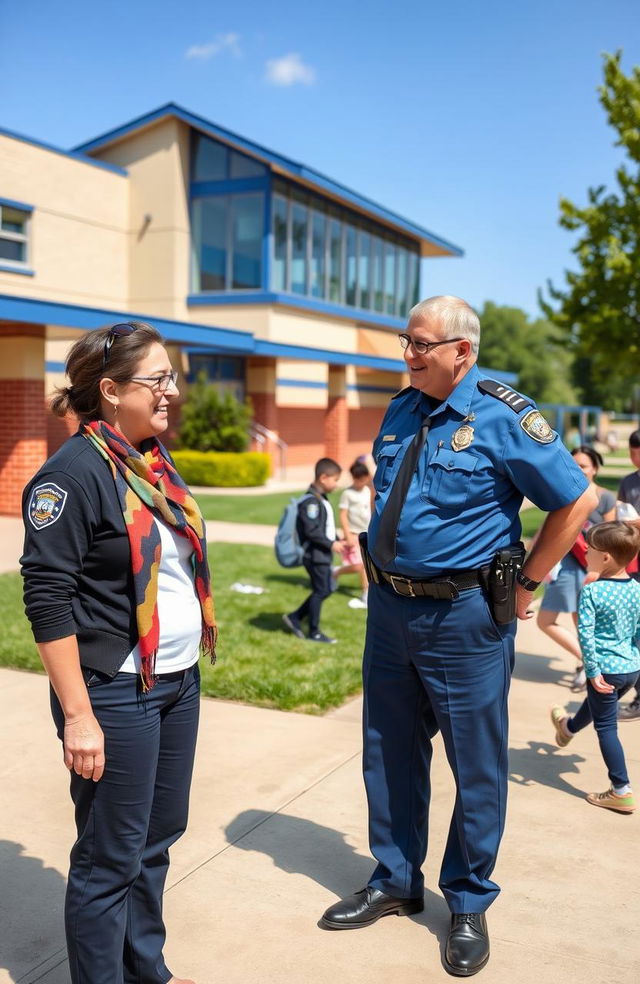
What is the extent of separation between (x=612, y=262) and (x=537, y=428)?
66.8 feet

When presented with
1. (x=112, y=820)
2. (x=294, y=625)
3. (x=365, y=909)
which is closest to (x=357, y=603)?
(x=294, y=625)

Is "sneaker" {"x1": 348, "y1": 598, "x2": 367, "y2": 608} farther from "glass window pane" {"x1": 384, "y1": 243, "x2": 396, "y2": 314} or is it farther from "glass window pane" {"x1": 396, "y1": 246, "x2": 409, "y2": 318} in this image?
"glass window pane" {"x1": 396, "y1": 246, "x2": 409, "y2": 318}

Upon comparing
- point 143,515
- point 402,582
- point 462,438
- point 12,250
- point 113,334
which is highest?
point 12,250

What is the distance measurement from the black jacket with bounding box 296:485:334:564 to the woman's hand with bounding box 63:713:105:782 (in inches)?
198

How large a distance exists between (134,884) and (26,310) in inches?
473

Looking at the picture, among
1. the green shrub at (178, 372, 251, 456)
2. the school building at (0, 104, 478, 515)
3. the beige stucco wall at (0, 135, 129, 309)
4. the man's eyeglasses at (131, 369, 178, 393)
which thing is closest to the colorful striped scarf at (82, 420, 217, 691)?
the man's eyeglasses at (131, 369, 178, 393)

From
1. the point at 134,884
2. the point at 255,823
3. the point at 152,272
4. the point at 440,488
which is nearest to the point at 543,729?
the point at 255,823

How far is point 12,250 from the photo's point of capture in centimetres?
2148

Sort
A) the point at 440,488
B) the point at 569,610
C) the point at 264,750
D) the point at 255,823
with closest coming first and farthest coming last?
1. the point at 440,488
2. the point at 255,823
3. the point at 264,750
4. the point at 569,610

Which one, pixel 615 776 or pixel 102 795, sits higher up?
pixel 102 795

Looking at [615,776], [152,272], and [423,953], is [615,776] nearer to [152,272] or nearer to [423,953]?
[423,953]

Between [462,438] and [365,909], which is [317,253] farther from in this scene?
[365,909]

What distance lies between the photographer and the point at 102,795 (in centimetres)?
241

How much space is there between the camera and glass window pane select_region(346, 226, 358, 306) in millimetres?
28734
